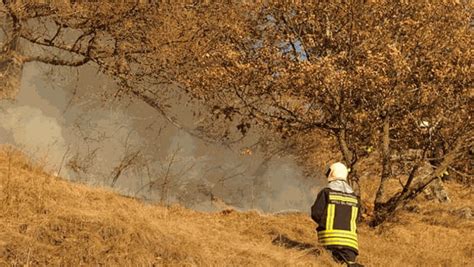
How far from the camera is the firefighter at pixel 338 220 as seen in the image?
9.52 metres

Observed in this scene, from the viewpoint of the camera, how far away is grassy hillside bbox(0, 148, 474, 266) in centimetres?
803

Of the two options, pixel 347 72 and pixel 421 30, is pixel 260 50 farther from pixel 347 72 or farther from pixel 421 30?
pixel 421 30

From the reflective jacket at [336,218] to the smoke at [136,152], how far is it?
5900 mm

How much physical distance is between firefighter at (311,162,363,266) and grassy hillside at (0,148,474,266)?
0.31m

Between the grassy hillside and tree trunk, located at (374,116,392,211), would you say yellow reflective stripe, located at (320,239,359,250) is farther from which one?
tree trunk, located at (374,116,392,211)

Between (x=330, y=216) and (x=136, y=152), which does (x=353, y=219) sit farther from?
(x=136, y=152)

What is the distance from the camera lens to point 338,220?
31.2 ft

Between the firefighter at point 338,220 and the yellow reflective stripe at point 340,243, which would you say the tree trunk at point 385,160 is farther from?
the yellow reflective stripe at point 340,243

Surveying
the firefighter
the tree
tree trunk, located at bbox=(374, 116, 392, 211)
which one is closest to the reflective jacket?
the firefighter

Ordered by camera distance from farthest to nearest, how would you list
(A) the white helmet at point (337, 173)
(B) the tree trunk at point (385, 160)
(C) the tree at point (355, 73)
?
(B) the tree trunk at point (385, 160), (C) the tree at point (355, 73), (A) the white helmet at point (337, 173)

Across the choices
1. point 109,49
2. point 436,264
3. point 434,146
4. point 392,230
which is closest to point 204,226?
point 436,264

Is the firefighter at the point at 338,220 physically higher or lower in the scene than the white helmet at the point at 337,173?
lower

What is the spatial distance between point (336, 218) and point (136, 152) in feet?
26.9

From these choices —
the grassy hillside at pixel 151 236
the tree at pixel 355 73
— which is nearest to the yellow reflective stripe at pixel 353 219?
the grassy hillside at pixel 151 236
